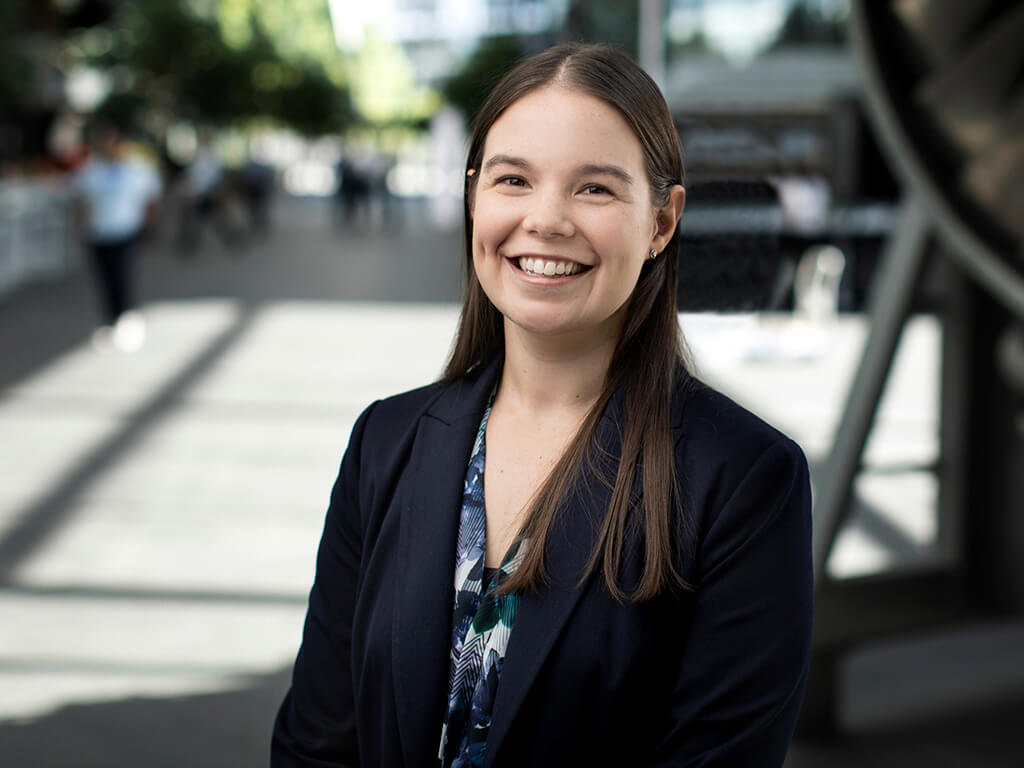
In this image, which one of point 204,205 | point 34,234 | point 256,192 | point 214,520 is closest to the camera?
point 214,520

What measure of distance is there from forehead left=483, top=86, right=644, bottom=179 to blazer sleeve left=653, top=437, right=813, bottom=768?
0.43 m

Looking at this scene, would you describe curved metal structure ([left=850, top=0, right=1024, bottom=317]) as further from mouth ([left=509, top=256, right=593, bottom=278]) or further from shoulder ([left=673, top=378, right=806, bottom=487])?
mouth ([left=509, top=256, right=593, bottom=278])

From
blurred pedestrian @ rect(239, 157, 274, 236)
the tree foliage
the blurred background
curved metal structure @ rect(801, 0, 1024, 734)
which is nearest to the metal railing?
the blurred background

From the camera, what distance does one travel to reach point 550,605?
1.69m

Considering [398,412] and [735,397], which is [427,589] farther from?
[735,397]

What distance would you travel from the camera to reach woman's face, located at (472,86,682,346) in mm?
1671

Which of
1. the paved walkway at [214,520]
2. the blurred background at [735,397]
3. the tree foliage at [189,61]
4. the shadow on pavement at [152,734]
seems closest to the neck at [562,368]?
the blurred background at [735,397]

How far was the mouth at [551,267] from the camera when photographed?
171cm

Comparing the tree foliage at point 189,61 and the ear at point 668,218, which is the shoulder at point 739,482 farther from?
the tree foliage at point 189,61

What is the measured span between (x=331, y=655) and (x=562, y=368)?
1.76 feet

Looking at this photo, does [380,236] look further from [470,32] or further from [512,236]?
[470,32]

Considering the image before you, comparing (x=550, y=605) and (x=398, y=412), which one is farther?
(x=398, y=412)

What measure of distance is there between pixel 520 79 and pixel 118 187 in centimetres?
1075

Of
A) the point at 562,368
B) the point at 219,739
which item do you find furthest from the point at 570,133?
the point at 219,739
